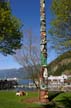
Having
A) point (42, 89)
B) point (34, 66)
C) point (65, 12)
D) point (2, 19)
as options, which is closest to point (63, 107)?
point (42, 89)

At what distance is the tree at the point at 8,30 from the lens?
118ft

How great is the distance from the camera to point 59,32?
95.3ft

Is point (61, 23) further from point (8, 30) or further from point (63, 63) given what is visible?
point (63, 63)

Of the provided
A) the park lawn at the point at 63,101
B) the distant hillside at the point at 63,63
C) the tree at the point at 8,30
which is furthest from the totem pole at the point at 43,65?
the tree at the point at 8,30

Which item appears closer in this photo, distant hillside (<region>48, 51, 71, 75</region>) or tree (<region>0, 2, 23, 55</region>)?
distant hillside (<region>48, 51, 71, 75</region>)

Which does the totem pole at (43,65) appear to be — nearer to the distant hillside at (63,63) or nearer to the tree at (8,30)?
the distant hillside at (63,63)

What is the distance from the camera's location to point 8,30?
36906mm

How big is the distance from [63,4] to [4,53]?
13792mm

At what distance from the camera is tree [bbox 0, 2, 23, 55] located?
3601cm

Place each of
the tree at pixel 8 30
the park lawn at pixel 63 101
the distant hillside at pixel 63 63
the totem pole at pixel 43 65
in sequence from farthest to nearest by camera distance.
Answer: the tree at pixel 8 30
the distant hillside at pixel 63 63
the totem pole at pixel 43 65
the park lawn at pixel 63 101

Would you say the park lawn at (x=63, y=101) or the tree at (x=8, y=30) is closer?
the park lawn at (x=63, y=101)

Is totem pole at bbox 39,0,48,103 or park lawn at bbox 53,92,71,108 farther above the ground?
totem pole at bbox 39,0,48,103

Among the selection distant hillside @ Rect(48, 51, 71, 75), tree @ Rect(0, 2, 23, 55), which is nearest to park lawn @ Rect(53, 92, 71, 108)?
distant hillside @ Rect(48, 51, 71, 75)

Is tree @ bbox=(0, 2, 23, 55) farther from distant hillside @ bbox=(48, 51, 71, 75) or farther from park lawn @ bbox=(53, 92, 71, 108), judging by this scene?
park lawn @ bbox=(53, 92, 71, 108)
